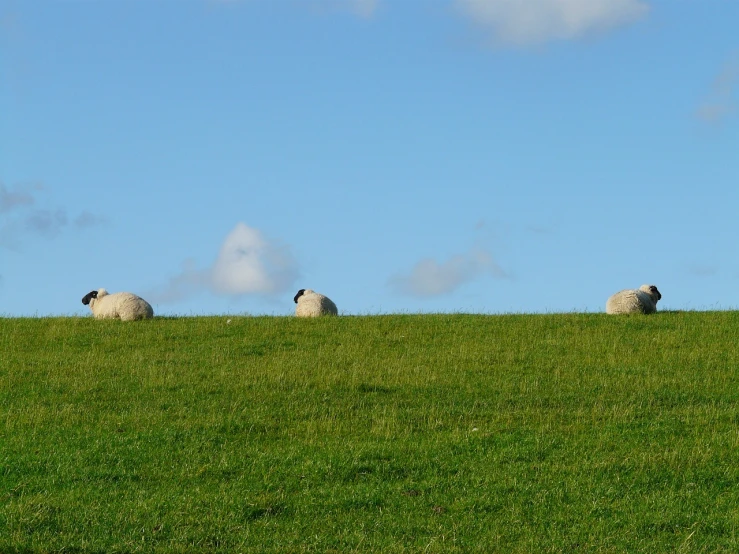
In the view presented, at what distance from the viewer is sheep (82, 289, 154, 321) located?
3712 cm

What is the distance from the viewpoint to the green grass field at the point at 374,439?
14.5m

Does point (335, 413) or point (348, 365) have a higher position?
point (348, 365)

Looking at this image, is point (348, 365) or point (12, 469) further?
point (348, 365)

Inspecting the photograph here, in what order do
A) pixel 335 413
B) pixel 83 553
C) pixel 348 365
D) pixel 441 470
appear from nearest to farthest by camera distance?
pixel 83 553 < pixel 441 470 < pixel 335 413 < pixel 348 365

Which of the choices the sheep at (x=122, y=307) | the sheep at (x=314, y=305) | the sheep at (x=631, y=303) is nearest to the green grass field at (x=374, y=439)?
the sheep at (x=631, y=303)

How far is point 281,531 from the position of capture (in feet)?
47.5

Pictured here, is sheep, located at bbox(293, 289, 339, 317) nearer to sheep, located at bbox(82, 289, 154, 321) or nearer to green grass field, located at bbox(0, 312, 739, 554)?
green grass field, located at bbox(0, 312, 739, 554)

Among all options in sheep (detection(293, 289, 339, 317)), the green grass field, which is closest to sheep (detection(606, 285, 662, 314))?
the green grass field

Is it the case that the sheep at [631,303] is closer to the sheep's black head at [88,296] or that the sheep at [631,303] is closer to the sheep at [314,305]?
the sheep at [314,305]

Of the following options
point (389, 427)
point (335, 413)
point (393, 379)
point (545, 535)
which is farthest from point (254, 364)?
point (545, 535)

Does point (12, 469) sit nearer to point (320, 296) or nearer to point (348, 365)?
point (348, 365)

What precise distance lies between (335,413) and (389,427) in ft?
6.45

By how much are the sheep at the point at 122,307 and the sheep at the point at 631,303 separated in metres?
17.2

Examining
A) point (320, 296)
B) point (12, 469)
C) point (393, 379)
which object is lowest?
point (12, 469)
